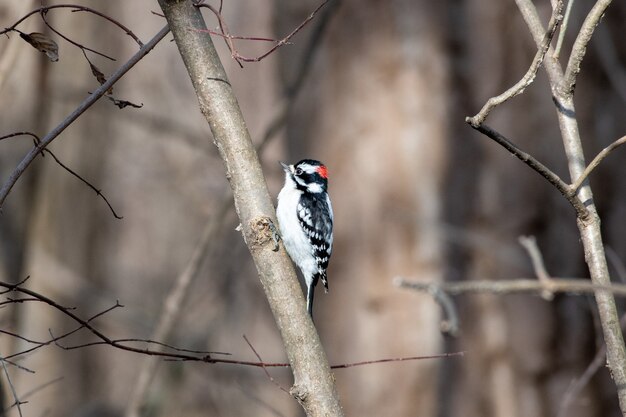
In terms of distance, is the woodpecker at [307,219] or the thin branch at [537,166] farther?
the woodpecker at [307,219]

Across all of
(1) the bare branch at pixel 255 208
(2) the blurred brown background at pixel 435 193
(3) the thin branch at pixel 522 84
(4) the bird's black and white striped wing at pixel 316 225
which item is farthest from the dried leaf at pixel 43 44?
(2) the blurred brown background at pixel 435 193

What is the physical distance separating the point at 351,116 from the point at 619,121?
231 centimetres

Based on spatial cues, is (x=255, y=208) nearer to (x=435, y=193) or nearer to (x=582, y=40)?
(x=582, y=40)

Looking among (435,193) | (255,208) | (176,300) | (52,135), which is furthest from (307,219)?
(52,135)

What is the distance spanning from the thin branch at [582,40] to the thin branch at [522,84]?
0.40 ft

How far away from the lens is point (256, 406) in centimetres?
953

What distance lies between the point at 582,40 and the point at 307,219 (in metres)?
2.78

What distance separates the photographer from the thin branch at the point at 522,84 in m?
1.76

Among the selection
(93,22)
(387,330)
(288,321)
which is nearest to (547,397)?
(387,330)

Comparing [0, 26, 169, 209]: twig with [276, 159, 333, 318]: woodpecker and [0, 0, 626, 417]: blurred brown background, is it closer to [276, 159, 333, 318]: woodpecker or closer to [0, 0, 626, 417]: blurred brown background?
[276, 159, 333, 318]: woodpecker

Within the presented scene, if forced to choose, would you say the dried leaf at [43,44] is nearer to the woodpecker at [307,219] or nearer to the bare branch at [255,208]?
the bare branch at [255,208]

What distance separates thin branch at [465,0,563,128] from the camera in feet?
5.79

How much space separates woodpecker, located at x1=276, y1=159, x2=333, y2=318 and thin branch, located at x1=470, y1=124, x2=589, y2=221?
2653 millimetres

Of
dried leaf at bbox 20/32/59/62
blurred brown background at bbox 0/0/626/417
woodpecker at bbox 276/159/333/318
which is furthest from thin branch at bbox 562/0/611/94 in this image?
blurred brown background at bbox 0/0/626/417
